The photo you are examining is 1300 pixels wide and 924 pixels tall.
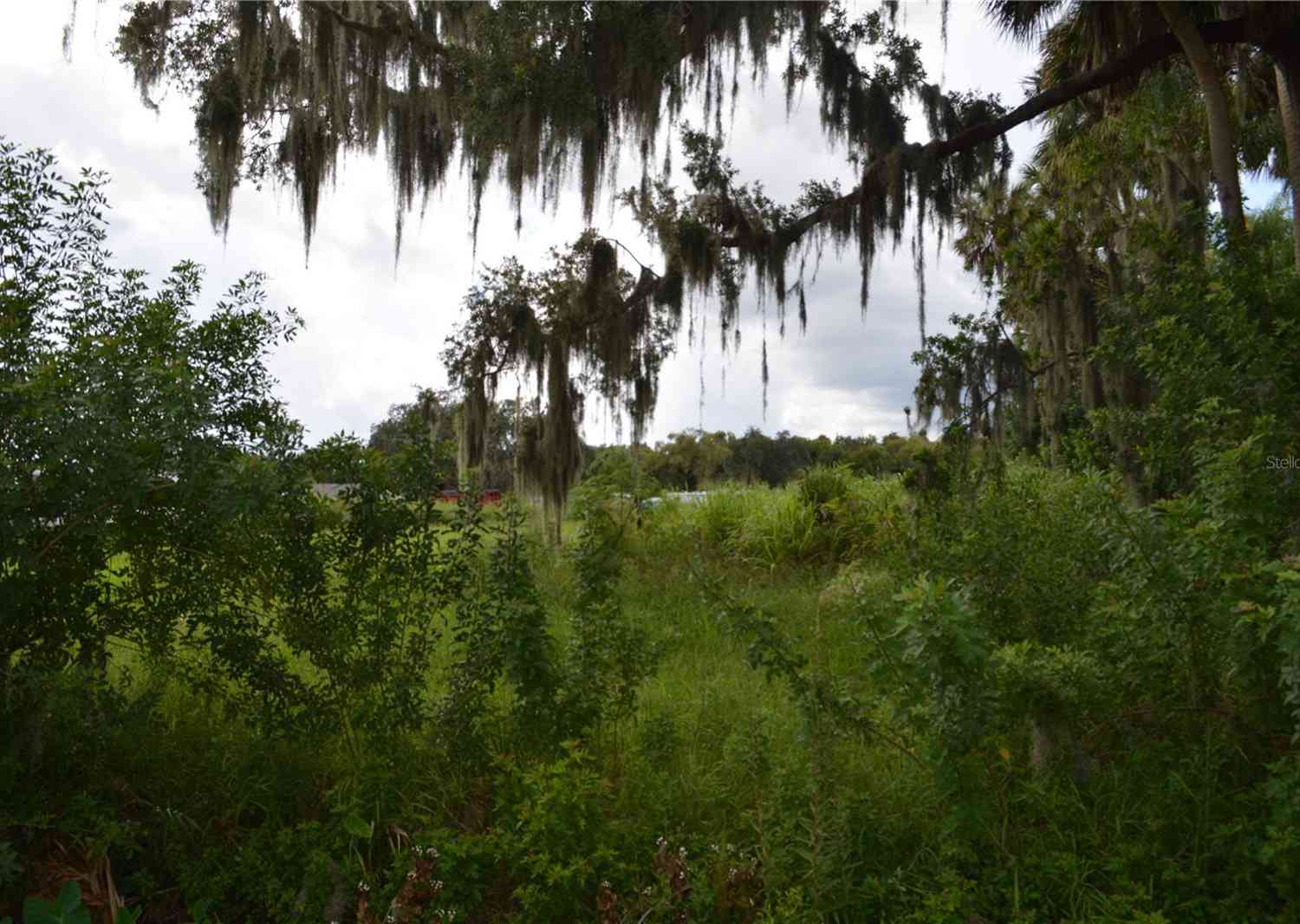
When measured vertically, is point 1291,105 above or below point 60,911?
above

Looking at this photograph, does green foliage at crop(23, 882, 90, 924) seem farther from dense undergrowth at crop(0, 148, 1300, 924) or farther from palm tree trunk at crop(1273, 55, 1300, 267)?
palm tree trunk at crop(1273, 55, 1300, 267)

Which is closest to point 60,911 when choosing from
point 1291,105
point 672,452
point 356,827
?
point 356,827

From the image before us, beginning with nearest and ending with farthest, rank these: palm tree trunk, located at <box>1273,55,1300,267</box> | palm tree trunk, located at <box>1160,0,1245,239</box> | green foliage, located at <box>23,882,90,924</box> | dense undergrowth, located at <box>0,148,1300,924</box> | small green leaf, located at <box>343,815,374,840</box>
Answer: green foliage, located at <box>23,882,90,924</box>, dense undergrowth, located at <box>0,148,1300,924</box>, small green leaf, located at <box>343,815,374,840</box>, palm tree trunk, located at <box>1160,0,1245,239</box>, palm tree trunk, located at <box>1273,55,1300,267</box>

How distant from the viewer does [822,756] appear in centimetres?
327

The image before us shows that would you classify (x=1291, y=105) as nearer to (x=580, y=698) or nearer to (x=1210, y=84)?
Answer: (x=1210, y=84)

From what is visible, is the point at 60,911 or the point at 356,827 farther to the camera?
the point at 356,827

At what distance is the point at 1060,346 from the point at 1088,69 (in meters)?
2.07

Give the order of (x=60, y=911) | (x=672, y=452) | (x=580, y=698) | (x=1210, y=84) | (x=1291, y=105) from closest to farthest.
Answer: (x=60, y=911), (x=580, y=698), (x=1210, y=84), (x=1291, y=105), (x=672, y=452)

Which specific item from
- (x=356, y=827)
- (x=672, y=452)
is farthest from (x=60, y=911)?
(x=672, y=452)

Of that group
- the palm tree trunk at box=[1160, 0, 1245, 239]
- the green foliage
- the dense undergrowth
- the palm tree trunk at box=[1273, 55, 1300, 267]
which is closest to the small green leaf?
the dense undergrowth

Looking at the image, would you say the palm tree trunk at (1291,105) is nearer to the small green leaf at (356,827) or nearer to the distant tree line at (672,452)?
the distant tree line at (672,452)

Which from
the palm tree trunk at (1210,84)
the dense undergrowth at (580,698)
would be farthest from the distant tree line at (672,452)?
the palm tree trunk at (1210,84)

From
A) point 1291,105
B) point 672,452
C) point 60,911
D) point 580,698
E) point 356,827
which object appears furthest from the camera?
point 672,452

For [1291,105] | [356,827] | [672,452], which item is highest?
[1291,105]
